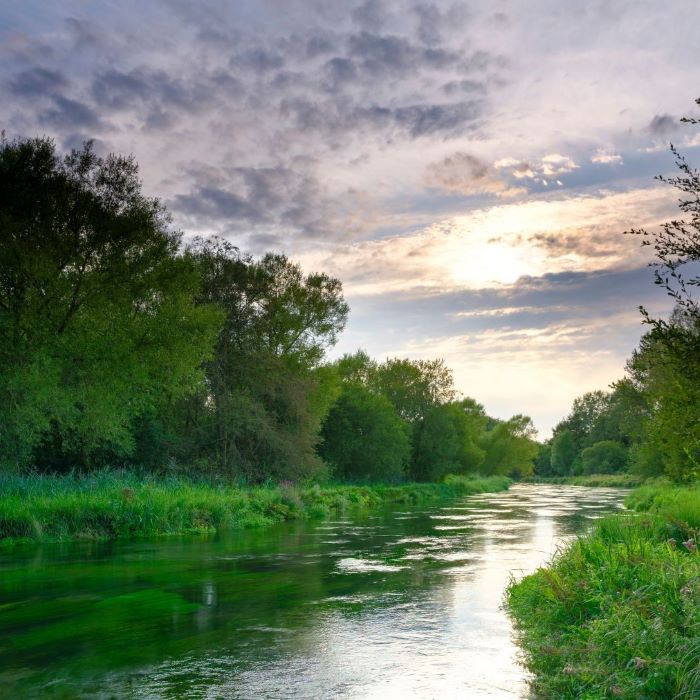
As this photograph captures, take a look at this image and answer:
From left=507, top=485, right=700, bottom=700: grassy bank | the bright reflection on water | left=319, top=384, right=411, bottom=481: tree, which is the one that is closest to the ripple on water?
the bright reflection on water

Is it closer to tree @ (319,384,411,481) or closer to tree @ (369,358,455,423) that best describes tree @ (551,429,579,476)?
tree @ (369,358,455,423)

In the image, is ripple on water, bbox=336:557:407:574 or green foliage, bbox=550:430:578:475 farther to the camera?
green foliage, bbox=550:430:578:475

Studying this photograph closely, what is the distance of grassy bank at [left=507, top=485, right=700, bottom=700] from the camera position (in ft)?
19.6

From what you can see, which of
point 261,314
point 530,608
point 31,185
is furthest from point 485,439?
point 530,608

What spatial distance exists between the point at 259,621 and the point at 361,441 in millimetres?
46135

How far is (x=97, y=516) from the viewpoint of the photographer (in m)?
20.9

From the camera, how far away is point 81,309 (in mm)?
28406

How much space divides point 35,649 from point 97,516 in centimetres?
1301

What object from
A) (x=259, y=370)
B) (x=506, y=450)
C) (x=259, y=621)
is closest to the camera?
(x=259, y=621)

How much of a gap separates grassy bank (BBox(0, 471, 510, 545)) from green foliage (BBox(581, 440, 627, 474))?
82158 mm

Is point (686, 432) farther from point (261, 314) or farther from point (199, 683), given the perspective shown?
point (261, 314)

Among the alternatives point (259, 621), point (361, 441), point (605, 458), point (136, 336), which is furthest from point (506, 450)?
point (259, 621)

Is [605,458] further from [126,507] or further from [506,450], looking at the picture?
[126,507]

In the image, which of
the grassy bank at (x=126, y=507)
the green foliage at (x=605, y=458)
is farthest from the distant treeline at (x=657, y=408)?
the grassy bank at (x=126, y=507)
